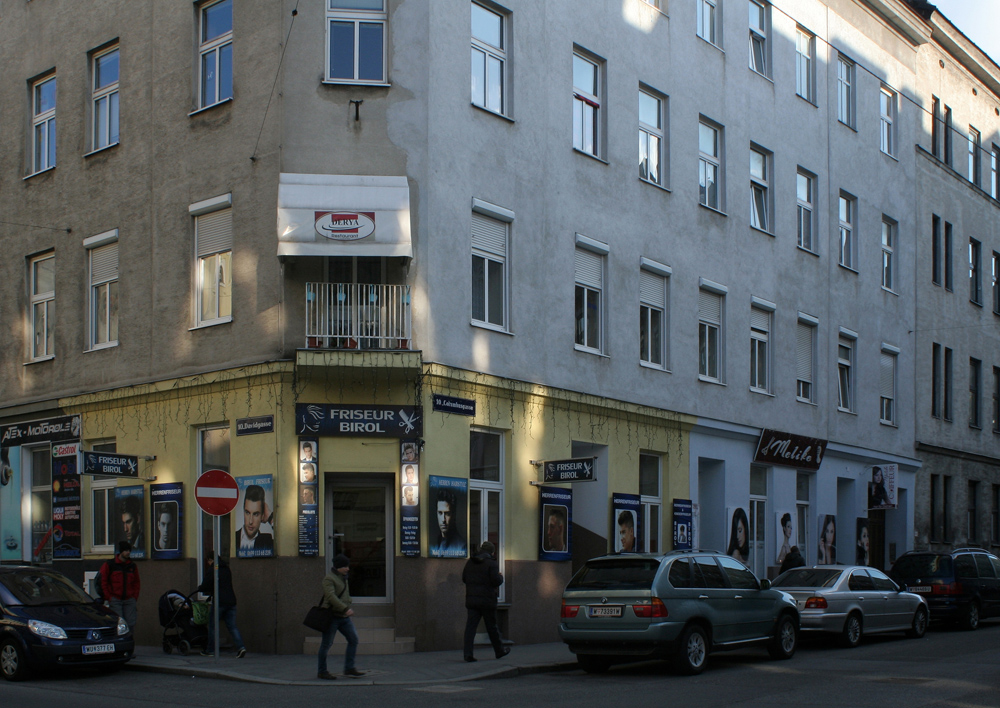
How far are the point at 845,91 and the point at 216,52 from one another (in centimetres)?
1832

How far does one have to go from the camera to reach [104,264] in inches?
890

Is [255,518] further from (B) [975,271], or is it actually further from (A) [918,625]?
(B) [975,271]

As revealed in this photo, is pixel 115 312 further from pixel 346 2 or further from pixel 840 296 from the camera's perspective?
pixel 840 296

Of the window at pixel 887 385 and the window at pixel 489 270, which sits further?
the window at pixel 887 385

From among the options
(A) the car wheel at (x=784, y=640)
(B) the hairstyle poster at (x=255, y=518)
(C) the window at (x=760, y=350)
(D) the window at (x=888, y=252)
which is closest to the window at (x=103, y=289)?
(B) the hairstyle poster at (x=255, y=518)

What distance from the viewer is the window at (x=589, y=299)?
22783 millimetres

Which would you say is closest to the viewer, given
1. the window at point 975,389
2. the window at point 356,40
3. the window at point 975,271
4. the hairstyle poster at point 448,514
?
the hairstyle poster at point 448,514

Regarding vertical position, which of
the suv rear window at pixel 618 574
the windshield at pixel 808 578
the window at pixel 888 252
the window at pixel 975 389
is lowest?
the windshield at pixel 808 578

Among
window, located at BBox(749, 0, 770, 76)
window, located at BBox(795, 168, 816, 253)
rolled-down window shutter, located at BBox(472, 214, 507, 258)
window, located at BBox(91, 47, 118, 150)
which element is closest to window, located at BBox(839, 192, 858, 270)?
window, located at BBox(795, 168, 816, 253)

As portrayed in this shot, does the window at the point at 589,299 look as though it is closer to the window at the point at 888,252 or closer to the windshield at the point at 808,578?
the windshield at the point at 808,578

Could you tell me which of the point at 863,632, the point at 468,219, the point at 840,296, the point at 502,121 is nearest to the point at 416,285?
the point at 468,219

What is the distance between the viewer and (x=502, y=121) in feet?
69.0

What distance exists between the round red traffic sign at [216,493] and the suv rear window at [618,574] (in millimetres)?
4756

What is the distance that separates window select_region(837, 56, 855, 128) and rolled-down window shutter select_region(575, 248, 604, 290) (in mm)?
11860
